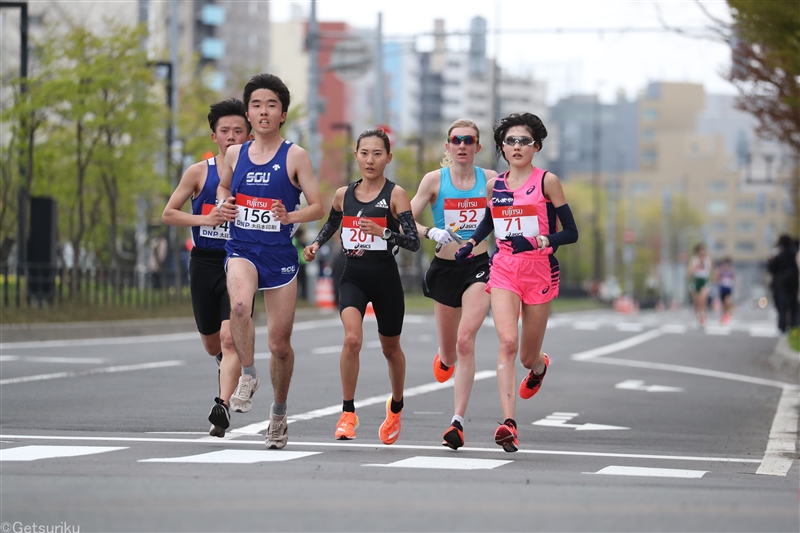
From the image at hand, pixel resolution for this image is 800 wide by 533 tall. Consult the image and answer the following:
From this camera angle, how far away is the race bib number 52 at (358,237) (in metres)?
9.19

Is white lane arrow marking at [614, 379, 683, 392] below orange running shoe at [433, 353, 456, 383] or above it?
below

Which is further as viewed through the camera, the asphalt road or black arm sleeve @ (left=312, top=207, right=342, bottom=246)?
black arm sleeve @ (left=312, top=207, right=342, bottom=246)

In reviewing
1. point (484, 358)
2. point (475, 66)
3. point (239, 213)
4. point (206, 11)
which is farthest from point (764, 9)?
point (475, 66)

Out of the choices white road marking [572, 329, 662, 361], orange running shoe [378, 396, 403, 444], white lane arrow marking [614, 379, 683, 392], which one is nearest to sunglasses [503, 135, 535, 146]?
orange running shoe [378, 396, 403, 444]

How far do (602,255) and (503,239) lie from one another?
122339mm

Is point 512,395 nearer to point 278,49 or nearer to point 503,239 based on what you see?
point 503,239

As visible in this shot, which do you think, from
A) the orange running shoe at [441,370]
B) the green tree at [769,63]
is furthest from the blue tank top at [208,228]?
the green tree at [769,63]

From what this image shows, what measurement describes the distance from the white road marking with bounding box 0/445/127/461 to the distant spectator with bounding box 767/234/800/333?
21498mm

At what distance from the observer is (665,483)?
281 inches

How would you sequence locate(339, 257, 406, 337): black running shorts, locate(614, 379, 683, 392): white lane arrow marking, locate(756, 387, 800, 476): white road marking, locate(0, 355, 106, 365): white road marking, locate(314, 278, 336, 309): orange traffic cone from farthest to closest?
1. locate(314, 278, 336, 309): orange traffic cone
2. locate(0, 355, 106, 365): white road marking
3. locate(614, 379, 683, 392): white lane arrow marking
4. locate(339, 257, 406, 337): black running shorts
5. locate(756, 387, 800, 476): white road marking

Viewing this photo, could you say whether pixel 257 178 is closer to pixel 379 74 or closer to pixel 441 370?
pixel 441 370

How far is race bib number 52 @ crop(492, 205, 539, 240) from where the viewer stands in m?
9.55

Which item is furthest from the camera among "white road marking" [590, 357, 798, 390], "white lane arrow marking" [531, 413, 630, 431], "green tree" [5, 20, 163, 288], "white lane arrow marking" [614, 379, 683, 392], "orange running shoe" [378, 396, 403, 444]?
"green tree" [5, 20, 163, 288]

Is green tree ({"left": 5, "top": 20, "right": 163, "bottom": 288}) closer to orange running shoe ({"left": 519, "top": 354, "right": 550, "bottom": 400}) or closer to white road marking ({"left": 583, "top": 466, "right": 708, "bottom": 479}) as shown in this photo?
orange running shoe ({"left": 519, "top": 354, "right": 550, "bottom": 400})
